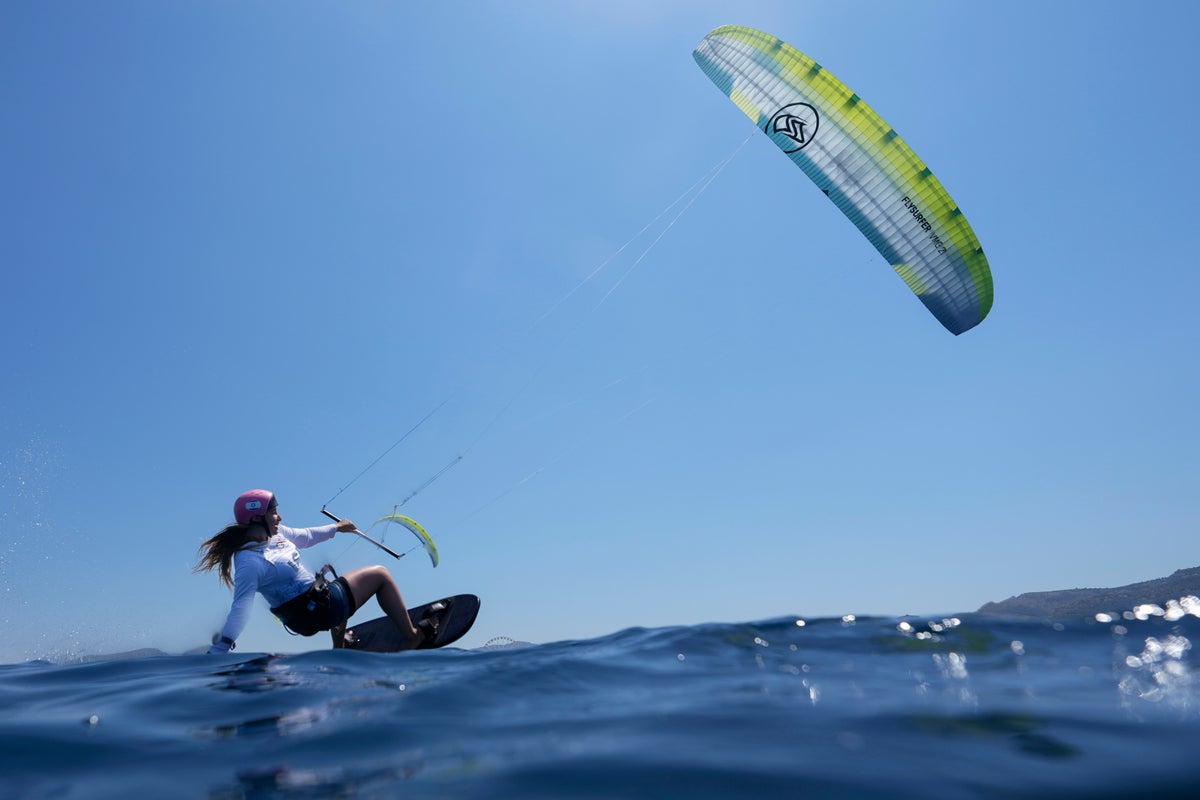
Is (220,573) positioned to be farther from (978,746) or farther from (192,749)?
(978,746)

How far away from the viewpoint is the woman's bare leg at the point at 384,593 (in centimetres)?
912

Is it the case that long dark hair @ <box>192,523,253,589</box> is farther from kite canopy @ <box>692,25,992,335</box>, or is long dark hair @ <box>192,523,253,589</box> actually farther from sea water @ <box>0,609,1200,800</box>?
kite canopy @ <box>692,25,992,335</box>

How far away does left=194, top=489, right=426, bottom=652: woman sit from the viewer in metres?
8.09

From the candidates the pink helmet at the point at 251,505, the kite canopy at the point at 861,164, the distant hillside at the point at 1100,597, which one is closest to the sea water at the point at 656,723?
the pink helmet at the point at 251,505

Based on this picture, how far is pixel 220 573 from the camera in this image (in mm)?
8391

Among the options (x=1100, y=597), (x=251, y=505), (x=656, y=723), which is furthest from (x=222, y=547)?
(x=1100, y=597)

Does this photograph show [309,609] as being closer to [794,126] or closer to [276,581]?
[276,581]

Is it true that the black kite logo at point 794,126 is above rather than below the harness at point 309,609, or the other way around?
above

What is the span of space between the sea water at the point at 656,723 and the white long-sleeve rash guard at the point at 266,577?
1200mm

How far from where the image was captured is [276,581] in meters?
8.38

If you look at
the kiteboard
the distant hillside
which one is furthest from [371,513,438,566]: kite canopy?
the distant hillside

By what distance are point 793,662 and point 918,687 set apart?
127 cm

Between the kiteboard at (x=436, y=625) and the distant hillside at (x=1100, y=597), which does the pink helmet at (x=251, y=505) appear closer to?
the kiteboard at (x=436, y=625)

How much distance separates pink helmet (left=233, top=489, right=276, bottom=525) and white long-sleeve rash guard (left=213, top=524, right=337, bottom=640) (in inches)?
15.6
